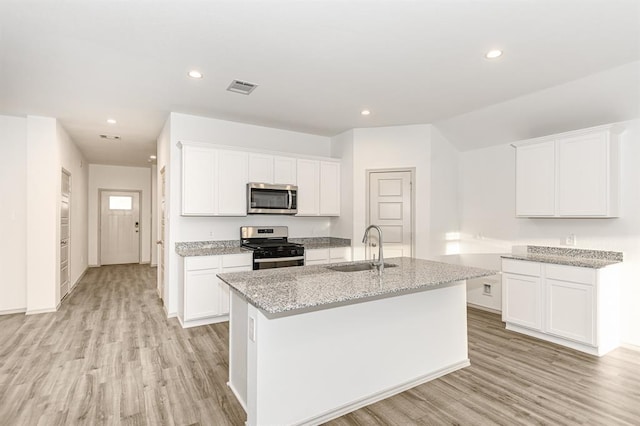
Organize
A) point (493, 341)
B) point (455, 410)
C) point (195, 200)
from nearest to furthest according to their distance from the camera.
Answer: point (455, 410), point (493, 341), point (195, 200)

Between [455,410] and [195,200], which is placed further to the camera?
[195,200]

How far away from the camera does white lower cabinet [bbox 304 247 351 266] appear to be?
484cm

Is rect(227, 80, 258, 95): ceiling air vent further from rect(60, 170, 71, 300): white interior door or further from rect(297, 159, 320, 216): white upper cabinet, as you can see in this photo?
rect(60, 170, 71, 300): white interior door

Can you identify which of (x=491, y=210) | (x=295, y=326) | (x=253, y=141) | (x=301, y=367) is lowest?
(x=301, y=367)

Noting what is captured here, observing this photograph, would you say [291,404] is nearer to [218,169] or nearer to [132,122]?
[218,169]

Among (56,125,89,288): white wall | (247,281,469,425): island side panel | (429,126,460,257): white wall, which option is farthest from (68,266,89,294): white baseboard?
(429,126,460,257): white wall

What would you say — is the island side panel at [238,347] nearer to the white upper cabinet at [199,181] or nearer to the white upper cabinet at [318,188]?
the white upper cabinet at [199,181]

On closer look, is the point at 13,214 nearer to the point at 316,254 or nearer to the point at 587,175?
the point at 316,254

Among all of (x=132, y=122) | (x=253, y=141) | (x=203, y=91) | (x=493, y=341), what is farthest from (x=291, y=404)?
(x=132, y=122)

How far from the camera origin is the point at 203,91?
3.65m

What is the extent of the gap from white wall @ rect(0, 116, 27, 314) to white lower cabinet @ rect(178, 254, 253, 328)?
248cm

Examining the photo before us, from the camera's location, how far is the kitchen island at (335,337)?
2.03 metres

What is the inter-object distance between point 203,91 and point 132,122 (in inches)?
74.4

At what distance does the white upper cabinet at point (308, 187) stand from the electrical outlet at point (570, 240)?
3.32 m
